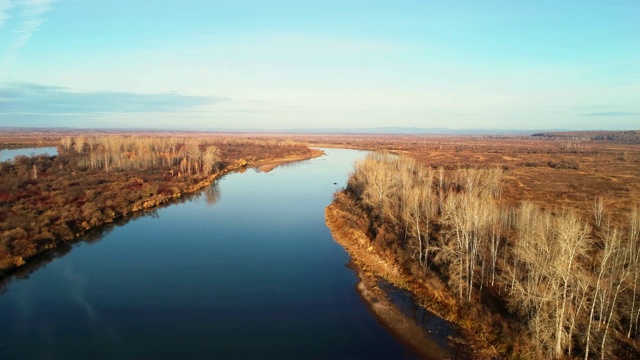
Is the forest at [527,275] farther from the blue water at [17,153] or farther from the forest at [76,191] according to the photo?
the blue water at [17,153]

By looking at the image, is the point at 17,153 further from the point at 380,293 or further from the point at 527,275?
the point at 527,275

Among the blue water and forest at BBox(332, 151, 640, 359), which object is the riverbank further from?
the blue water

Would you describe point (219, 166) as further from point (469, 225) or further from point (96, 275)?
point (469, 225)

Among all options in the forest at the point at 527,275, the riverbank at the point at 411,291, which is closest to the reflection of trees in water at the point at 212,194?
the forest at the point at 527,275

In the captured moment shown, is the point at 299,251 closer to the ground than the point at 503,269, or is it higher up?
closer to the ground

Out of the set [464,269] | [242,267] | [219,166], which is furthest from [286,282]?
[219,166]

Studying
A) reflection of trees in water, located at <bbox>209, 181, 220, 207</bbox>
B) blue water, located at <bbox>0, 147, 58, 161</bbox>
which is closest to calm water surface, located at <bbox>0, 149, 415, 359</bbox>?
reflection of trees in water, located at <bbox>209, 181, 220, 207</bbox>

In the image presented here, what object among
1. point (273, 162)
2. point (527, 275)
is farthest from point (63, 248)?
point (273, 162)
